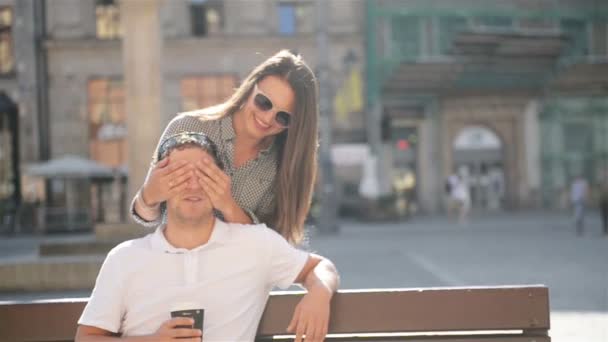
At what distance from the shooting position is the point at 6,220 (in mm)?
24078

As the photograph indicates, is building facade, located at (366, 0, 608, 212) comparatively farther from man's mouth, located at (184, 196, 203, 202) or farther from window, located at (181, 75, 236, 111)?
Result: man's mouth, located at (184, 196, 203, 202)

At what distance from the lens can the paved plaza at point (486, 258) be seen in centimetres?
852

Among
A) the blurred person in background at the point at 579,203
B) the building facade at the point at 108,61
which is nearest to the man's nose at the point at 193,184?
the blurred person in background at the point at 579,203

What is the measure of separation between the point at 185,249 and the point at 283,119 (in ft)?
2.76

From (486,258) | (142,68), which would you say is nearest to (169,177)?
(142,68)

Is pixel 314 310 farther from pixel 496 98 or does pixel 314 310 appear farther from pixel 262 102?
pixel 496 98

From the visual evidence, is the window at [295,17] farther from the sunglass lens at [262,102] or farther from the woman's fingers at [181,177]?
the woman's fingers at [181,177]

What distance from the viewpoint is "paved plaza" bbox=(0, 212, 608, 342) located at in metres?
8.52

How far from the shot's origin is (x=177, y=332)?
2.29 metres

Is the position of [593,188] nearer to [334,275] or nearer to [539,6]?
[539,6]

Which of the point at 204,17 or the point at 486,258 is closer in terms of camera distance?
the point at 486,258

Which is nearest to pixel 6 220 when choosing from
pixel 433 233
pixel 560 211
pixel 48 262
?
pixel 433 233

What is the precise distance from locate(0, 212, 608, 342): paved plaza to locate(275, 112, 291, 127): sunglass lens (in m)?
4.51

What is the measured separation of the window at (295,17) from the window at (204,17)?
2.38m
